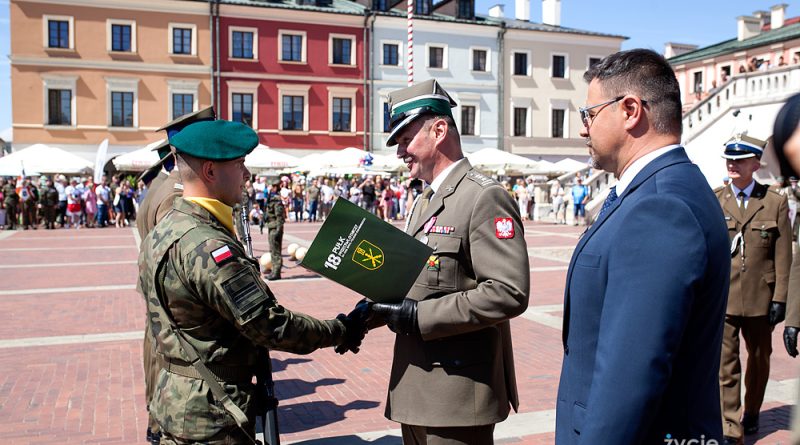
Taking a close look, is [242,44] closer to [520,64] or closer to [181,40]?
[181,40]

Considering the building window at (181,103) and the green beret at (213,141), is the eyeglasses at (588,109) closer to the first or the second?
the green beret at (213,141)

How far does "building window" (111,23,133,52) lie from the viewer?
3506 cm

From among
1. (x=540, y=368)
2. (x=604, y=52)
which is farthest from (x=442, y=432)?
(x=604, y=52)

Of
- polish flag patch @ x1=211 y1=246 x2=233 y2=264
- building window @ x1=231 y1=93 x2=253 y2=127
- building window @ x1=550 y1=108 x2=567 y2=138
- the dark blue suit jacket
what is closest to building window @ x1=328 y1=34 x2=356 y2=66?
building window @ x1=231 y1=93 x2=253 y2=127

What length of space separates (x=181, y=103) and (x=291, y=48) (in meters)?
6.87

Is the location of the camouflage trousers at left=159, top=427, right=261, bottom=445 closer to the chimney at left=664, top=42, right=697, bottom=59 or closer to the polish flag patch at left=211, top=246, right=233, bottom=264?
the polish flag patch at left=211, top=246, right=233, bottom=264

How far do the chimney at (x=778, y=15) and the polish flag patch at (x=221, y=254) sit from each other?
5520cm

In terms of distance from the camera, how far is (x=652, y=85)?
2.01m

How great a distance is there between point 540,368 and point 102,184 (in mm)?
22973

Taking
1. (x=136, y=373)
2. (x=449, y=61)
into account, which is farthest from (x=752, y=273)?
(x=449, y=61)

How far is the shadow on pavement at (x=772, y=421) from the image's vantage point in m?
4.94

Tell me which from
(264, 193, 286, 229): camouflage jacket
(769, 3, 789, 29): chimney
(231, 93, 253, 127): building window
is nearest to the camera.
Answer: (264, 193, 286, 229): camouflage jacket

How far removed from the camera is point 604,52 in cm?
4534

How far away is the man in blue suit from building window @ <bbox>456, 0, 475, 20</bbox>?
143 ft
